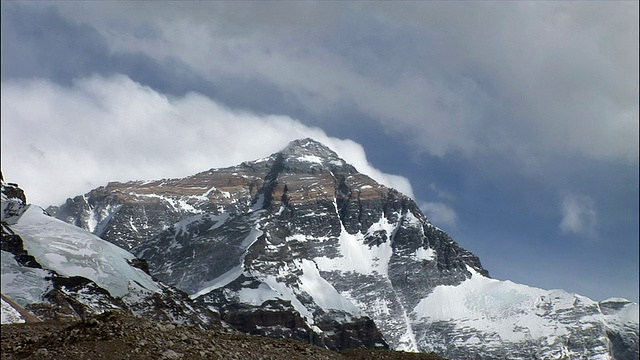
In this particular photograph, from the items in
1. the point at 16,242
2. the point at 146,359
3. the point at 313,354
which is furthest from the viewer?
the point at 16,242

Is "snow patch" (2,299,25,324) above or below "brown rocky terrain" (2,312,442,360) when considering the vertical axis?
above

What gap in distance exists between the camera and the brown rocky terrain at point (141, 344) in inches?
1308

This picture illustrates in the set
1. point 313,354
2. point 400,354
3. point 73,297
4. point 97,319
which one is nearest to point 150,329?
point 97,319

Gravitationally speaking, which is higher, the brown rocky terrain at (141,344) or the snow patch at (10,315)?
the snow patch at (10,315)

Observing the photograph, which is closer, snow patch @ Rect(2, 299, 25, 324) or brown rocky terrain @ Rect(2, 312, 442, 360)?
brown rocky terrain @ Rect(2, 312, 442, 360)

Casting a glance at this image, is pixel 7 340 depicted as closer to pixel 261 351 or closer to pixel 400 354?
pixel 261 351

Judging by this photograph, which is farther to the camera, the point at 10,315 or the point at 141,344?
the point at 10,315

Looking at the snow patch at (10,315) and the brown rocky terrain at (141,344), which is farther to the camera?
the snow patch at (10,315)

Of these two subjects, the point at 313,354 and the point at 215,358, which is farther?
the point at 313,354

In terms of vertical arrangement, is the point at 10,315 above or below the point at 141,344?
above

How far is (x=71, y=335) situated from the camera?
34.7 metres

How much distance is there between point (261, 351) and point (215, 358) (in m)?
3.55

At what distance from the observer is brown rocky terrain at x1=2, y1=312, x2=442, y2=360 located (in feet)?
109

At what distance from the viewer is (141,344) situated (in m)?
34.0
